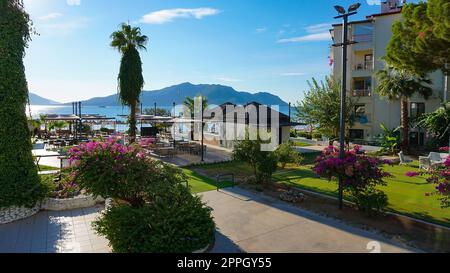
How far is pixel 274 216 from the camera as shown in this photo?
364 inches

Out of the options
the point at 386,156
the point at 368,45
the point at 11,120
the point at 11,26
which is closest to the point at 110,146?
the point at 11,120

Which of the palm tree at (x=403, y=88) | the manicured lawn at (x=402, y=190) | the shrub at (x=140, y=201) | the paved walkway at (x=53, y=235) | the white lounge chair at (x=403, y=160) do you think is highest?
the palm tree at (x=403, y=88)

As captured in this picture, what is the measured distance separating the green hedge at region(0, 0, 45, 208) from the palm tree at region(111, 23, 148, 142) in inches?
431

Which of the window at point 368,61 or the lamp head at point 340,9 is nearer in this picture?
the lamp head at point 340,9

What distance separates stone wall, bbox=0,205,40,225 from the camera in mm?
8670

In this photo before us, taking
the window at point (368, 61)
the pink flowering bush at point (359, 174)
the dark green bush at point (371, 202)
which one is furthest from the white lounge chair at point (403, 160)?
the window at point (368, 61)

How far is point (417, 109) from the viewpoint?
1059 inches

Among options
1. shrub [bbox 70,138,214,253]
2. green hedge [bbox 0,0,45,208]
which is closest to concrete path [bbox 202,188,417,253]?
shrub [bbox 70,138,214,253]

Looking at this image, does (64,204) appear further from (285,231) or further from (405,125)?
(405,125)

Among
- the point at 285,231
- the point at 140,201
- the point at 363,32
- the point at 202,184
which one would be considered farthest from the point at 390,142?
the point at 140,201

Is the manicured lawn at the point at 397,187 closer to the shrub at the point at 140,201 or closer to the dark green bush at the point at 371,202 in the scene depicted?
the dark green bush at the point at 371,202

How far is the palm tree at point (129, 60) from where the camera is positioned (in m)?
20.3

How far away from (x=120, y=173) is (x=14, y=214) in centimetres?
412

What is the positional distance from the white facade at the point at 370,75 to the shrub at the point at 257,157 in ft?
62.8
